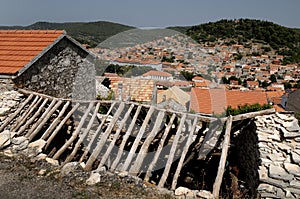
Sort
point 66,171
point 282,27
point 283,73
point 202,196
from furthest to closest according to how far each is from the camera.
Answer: point 282,27, point 283,73, point 66,171, point 202,196

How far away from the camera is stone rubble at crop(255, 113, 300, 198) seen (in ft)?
16.1

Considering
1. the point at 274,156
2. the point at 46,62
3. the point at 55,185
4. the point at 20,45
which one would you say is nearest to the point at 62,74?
the point at 46,62

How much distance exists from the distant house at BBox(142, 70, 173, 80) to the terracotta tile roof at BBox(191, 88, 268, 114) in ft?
12.2

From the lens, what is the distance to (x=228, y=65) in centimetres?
8050

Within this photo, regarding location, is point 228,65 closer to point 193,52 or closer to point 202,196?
point 193,52

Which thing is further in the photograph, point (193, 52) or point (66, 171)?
point (193, 52)

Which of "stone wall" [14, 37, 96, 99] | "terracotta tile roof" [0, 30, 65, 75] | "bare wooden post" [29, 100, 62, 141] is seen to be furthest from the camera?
"stone wall" [14, 37, 96, 99]

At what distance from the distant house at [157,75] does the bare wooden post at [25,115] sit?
851 cm

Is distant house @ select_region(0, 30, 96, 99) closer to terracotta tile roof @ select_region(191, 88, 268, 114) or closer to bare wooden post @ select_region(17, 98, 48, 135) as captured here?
bare wooden post @ select_region(17, 98, 48, 135)

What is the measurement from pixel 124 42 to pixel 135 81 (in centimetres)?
714

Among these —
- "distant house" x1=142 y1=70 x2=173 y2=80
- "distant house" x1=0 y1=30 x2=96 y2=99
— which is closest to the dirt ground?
"distant house" x1=0 y1=30 x2=96 y2=99

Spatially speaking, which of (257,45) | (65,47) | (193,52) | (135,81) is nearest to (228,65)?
(257,45)

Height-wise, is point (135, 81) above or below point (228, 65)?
below

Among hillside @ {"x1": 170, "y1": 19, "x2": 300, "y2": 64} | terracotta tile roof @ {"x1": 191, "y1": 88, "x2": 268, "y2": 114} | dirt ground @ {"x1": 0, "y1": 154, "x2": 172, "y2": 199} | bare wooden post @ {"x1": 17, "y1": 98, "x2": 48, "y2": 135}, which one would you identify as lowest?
dirt ground @ {"x1": 0, "y1": 154, "x2": 172, "y2": 199}
